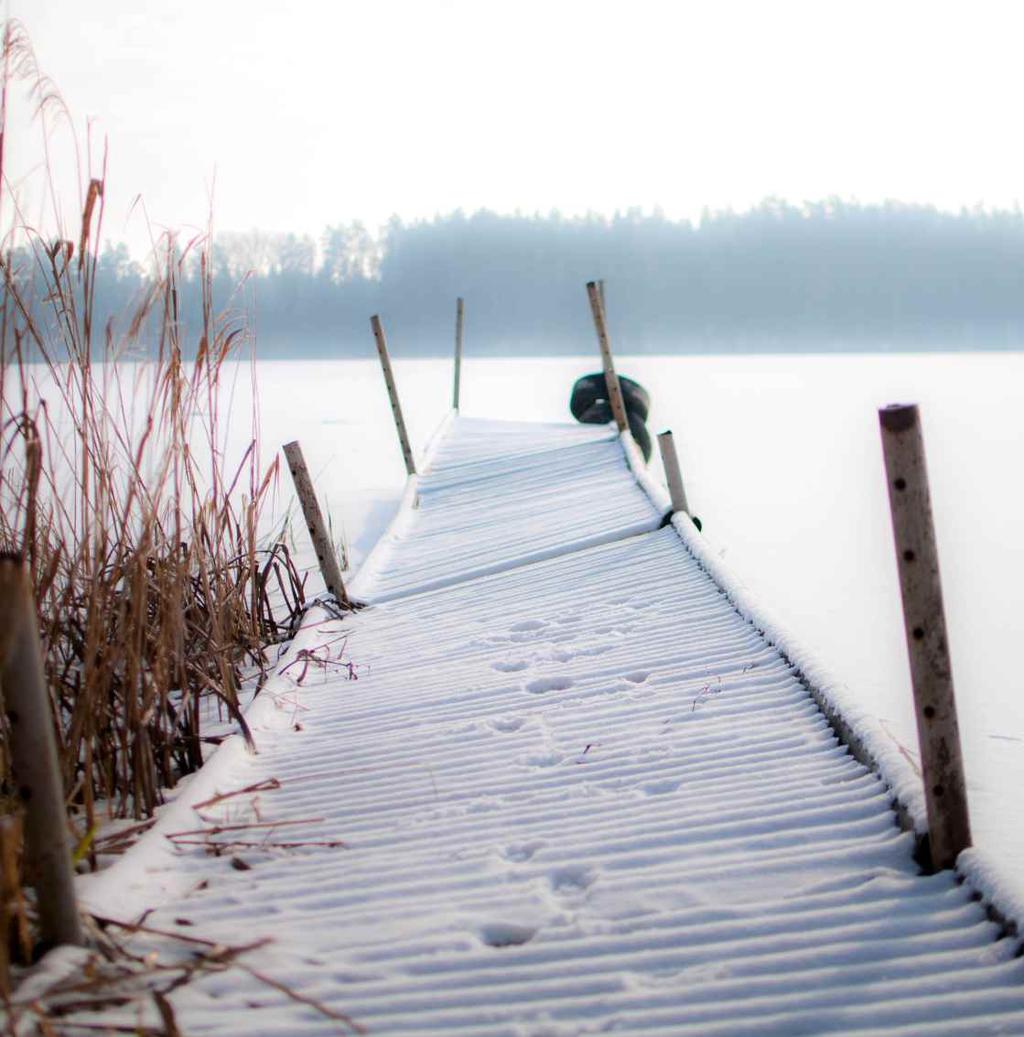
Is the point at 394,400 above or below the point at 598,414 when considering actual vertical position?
above

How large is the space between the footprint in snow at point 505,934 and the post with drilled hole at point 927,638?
0.62 metres

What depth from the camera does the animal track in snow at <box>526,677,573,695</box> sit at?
2623mm

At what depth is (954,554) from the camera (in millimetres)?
6023

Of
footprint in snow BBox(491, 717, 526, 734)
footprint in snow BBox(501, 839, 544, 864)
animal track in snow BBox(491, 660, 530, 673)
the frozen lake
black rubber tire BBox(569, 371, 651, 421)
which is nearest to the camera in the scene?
footprint in snow BBox(501, 839, 544, 864)

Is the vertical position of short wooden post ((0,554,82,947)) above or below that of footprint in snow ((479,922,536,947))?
above

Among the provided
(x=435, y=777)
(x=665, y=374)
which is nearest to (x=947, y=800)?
(x=435, y=777)

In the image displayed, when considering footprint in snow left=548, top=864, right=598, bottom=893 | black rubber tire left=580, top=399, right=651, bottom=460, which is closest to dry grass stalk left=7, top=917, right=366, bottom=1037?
footprint in snow left=548, top=864, right=598, bottom=893

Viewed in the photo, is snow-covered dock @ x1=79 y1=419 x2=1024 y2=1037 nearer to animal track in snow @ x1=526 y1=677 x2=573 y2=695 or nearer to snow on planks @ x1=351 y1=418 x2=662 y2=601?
animal track in snow @ x1=526 y1=677 x2=573 y2=695

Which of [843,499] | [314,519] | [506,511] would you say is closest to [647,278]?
[843,499]

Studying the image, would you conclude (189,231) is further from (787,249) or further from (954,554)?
(787,249)

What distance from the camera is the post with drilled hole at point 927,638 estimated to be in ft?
5.10

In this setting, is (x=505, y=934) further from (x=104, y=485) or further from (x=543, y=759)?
(x=104, y=485)

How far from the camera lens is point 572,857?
173 cm

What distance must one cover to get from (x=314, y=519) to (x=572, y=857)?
2.10 m
